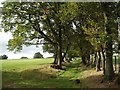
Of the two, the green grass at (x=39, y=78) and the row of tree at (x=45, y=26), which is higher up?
the row of tree at (x=45, y=26)

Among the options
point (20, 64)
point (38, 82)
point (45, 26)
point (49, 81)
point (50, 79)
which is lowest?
point (20, 64)

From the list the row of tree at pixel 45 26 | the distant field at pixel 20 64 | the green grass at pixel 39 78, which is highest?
the row of tree at pixel 45 26

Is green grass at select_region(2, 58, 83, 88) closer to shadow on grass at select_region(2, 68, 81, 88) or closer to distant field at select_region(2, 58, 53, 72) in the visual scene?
shadow on grass at select_region(2, 68, 81, 88)

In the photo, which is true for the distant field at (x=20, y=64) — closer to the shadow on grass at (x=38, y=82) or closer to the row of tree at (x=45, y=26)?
the row of tree at (x=45, y=26)

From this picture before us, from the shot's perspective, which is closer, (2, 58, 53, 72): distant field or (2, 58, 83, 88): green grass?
(2, 58, 83, 88): green grass

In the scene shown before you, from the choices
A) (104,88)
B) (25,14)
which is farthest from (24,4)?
(104,88)

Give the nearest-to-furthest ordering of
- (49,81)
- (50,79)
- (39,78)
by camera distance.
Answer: (49,81)
(50,79)
(39,78)

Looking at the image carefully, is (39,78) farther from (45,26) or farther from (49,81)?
(45,26)

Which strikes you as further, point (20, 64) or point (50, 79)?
point (20, 64)

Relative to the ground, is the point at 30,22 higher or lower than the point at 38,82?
higher

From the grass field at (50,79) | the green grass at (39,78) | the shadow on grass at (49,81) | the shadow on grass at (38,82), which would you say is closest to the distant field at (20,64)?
the green grass at (39,78)

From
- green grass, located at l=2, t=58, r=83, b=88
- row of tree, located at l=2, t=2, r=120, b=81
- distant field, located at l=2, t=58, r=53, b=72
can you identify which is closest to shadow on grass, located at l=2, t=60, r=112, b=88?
green grass, located at l=2, t=58, r=83, b=88

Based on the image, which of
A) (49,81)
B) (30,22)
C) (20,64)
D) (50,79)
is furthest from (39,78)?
(20,64)

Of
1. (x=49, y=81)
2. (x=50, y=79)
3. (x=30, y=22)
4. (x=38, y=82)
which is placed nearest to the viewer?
(x=38, y=82)
